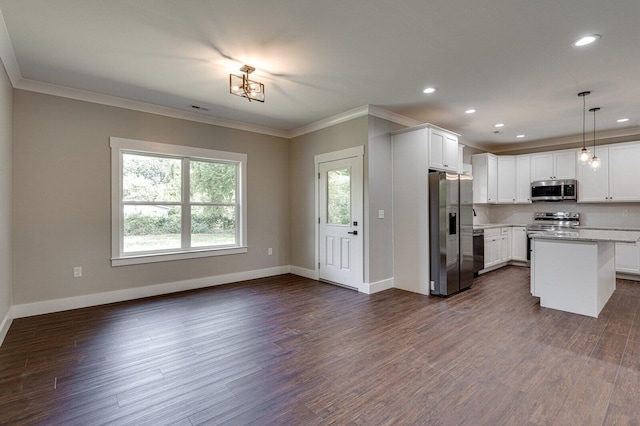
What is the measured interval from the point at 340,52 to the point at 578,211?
6.40 m

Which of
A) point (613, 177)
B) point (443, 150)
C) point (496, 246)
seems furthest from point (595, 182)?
point (443, 150)

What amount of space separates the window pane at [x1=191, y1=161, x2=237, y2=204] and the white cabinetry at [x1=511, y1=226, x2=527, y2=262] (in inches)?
236

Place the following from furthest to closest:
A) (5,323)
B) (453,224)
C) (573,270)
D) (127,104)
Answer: (453,224) < (127,104) < (573,270) < (5,323)

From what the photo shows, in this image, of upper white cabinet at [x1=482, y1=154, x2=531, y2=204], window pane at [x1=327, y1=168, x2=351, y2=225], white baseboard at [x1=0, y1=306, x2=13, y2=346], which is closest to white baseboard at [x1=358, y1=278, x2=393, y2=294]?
window pane at [x1=327, y1=168, x2=351, y2=225]

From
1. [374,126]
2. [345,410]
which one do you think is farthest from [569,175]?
[345,410]

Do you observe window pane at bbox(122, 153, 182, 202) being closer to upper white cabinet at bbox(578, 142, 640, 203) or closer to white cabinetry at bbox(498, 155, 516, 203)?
white cabinetry at bbox(498, 155, 516, 203)

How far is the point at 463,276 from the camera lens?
15.7 feet

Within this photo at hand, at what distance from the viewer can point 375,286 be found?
4.67m

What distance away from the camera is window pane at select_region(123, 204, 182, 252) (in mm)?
4418

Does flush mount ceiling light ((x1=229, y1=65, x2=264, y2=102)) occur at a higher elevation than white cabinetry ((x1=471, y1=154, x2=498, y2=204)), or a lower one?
higher

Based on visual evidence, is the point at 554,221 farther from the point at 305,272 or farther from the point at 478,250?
the point at 305,272

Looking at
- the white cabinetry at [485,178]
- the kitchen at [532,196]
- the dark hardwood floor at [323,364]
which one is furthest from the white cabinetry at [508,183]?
the dark hardwood floor at [323,364]

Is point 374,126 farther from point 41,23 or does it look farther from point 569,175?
point 569,175

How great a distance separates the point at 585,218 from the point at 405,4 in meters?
6.53
